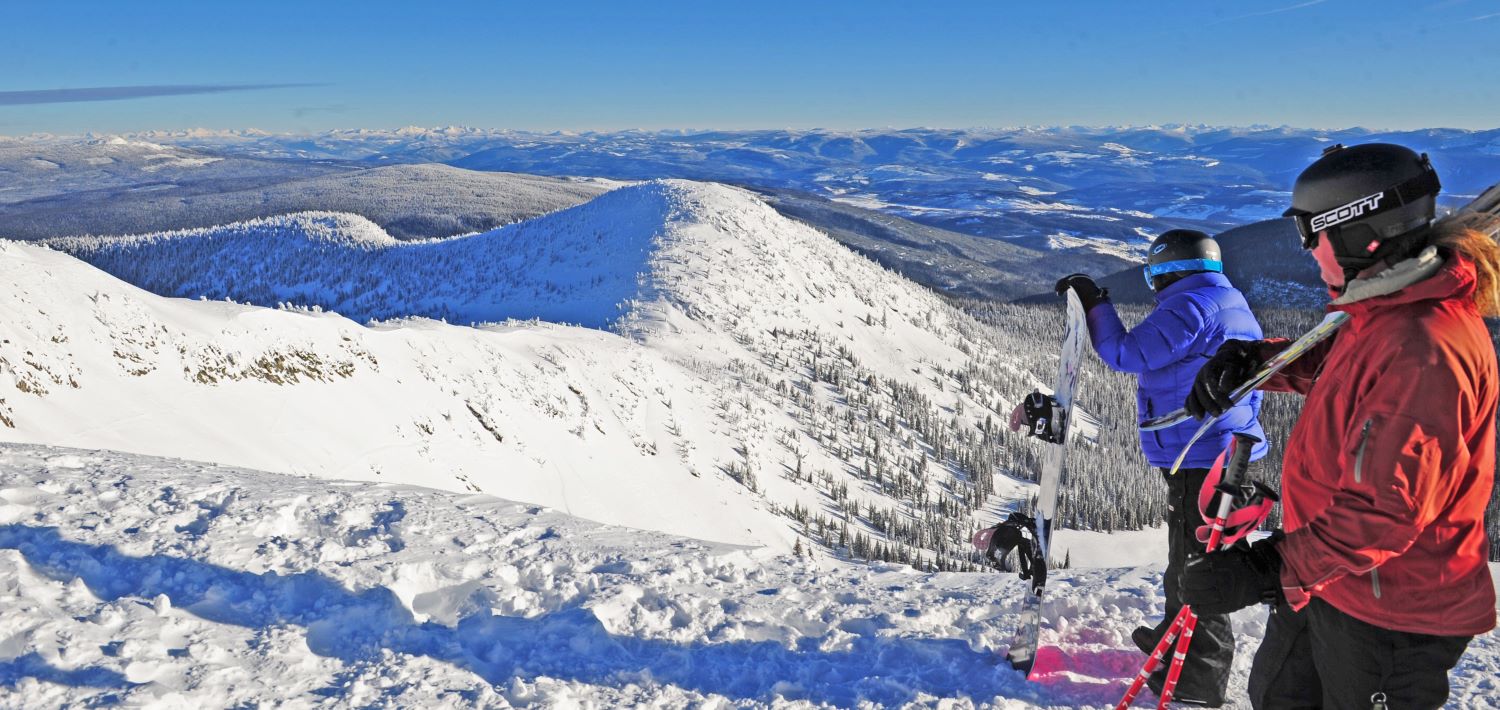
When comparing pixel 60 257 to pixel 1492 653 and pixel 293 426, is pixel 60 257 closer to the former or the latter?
pixel 293 426

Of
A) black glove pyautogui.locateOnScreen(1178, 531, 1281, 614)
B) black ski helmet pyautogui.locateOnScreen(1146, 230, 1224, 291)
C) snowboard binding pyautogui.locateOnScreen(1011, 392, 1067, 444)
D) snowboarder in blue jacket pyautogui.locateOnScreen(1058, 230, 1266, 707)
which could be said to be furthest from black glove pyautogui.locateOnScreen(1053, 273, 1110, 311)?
black glove pyautogui.locateOnScreen(1178, 531, 1281, 614)

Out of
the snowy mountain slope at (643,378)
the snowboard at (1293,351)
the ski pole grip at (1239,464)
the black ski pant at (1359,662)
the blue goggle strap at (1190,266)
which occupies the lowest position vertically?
the snowy mountain slope at (643,378)

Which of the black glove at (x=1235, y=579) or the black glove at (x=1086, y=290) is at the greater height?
the black glove at (x=1086, y=290)

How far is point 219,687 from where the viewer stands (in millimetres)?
4023

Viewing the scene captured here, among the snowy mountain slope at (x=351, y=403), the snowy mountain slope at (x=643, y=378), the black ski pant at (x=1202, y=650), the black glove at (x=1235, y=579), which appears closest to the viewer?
the black glove at (x=1235, y=579)

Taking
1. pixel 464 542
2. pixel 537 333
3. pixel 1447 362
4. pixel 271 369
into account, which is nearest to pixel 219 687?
pixel 464 542

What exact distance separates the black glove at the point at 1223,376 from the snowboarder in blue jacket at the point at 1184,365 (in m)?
0.84

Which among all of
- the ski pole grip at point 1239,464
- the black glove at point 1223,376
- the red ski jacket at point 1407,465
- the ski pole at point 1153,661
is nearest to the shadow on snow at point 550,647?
the ski pole at point 1153,661

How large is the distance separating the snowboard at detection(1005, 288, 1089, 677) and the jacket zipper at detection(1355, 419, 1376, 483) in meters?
2.03

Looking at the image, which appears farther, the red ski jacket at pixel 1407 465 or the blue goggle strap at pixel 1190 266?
the blue goggle strap at pixel 1190 266

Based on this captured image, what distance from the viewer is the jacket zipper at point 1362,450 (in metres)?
2.51

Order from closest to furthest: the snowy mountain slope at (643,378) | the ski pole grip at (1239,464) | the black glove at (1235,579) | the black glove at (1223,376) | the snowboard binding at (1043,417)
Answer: the black glove at (1235,579) → the ski pole grip at (1239,464) → the black glove at (1223,376) → the snowboard binding at (1043,417) → the snowy mountain slope at (643,378)

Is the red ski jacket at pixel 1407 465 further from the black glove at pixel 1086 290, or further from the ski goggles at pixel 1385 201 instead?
the black glove at pixel 1086 290

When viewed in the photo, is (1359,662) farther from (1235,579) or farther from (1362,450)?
(1362,450)
